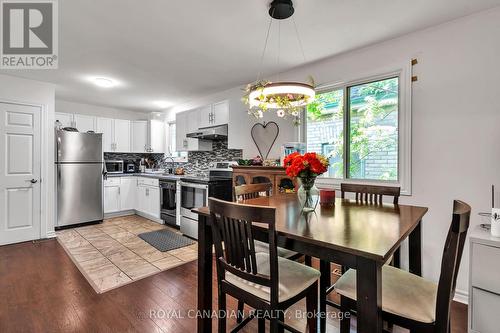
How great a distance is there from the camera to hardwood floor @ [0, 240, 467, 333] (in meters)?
1.81

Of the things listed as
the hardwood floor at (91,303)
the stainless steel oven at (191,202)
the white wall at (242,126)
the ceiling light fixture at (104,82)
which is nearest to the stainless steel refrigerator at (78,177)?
the ceiling light fixture at (104,82)

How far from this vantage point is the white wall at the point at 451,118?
80.0 inches

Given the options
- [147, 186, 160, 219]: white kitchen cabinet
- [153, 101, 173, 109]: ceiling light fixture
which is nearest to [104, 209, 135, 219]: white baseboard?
[147, 186, 160, 219]: white kitchen cabinet

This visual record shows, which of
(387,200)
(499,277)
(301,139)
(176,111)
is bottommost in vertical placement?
(499,277)

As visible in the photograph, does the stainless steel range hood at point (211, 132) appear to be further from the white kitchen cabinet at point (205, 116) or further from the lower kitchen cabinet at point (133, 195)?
the lower kitchen cabinet at point (133, 195)

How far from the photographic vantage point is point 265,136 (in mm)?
3701

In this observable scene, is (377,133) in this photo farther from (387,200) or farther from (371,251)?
(371,251)

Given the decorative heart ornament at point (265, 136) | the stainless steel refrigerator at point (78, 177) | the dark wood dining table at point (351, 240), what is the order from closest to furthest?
1. the dark wood dining table at point (351, 240)
2. the decorative heart ornament at point (265, 136)
3. the stainless steel refrigerator at point (78, 177)

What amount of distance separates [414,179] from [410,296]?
154 centimetres

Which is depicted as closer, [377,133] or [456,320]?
[456,320]

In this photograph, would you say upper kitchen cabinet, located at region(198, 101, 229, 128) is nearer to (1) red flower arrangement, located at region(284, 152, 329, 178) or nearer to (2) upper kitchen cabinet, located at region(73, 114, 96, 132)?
(2) upper kitchen cabinet, located at region(73, 114, 96, 132)

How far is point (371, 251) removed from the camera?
0.95 metres

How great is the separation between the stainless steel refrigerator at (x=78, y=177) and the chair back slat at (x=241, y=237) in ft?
13.7

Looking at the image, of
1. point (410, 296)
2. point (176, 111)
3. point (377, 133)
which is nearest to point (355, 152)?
point (377, 133)
